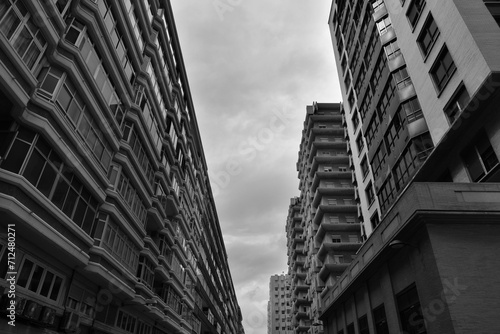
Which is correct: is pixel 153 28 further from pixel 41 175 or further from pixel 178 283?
pixel 178 283

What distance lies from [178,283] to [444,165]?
24.6 meters

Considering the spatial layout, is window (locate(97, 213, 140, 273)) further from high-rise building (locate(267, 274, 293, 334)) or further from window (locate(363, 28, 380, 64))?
A: high-rise building (locate(267, 274, 293, 334))

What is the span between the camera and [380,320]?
61.0ft

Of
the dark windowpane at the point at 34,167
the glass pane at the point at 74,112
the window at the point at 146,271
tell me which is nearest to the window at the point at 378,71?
the glass pane at the point at 74,112

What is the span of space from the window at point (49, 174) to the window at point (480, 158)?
18521 millimetres

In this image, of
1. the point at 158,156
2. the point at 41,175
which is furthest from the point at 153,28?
the point at 41,175

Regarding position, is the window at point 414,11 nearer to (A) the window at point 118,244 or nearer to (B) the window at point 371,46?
(B) the window at point 371,46

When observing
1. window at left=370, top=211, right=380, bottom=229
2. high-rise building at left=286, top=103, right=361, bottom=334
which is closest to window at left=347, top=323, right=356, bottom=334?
window at left=370, top=211, right=380, bottom=229

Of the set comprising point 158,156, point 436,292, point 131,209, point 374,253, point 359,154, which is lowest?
point 436,292

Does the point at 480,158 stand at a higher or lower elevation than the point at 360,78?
lower

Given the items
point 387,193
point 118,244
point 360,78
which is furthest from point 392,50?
point 118,244

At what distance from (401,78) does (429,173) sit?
797 cm

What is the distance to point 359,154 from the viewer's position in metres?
34.8

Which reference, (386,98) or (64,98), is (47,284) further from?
(386,98)
